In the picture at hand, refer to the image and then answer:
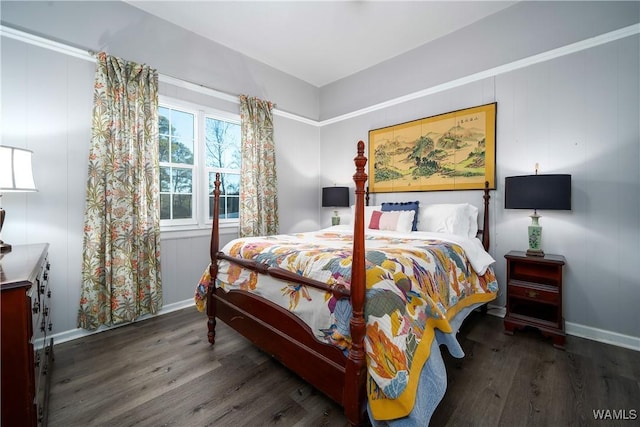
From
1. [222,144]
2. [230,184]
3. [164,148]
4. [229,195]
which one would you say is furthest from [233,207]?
[164,148]

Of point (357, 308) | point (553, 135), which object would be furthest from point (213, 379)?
point (553, 135)

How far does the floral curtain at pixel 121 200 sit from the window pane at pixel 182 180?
324mm

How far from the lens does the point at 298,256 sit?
5.59 ft

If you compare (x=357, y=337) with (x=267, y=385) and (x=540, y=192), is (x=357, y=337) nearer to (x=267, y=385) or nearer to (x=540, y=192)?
(x=267, y=385)

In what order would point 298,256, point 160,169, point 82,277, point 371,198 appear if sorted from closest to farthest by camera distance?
point 298,256 → point 82,277 → point 160,169 → point 371,198

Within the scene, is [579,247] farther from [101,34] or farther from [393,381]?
[101,34]

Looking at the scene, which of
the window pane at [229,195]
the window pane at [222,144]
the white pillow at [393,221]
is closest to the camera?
the white pillow at [393,221]

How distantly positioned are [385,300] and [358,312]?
141mm

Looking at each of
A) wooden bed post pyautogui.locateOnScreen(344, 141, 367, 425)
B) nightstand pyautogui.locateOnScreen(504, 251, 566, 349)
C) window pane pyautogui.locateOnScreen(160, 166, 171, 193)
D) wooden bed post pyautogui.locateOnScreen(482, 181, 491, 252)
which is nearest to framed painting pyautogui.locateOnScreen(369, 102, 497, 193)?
wooden bed post pyautogui.locateOnScreen(482, 181, 491, 252)

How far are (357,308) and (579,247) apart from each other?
239 centimetres

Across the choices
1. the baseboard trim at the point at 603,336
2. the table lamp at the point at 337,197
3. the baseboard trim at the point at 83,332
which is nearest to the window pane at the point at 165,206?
the baseboard trim at the point at 83,332

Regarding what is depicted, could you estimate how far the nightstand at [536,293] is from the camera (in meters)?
2.20
